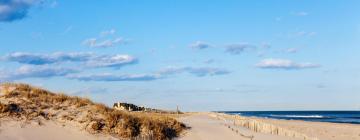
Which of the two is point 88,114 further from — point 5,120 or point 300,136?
point 300,136

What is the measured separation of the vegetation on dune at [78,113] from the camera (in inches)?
892

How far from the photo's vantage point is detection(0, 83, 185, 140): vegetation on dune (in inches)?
892

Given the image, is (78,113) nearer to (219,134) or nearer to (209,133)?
(209,133)

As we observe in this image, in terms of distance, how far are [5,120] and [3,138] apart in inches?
55.8

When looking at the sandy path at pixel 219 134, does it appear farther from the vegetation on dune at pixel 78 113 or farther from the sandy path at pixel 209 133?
the vegetation on dune at pixel 78 113

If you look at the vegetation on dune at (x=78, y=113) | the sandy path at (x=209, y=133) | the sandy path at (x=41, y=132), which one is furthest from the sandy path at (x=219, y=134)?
the sandy path at (x=41, y=132)

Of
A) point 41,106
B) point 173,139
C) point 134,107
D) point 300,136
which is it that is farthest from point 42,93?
point 134,107

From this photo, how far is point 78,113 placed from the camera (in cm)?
2359

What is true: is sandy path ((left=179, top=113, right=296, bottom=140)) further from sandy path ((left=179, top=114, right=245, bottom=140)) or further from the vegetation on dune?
the vegetation on dune

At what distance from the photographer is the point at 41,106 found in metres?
23.6

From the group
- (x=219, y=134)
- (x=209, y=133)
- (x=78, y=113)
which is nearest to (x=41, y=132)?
(x=78, y=113)

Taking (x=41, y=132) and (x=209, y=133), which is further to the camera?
(x=209, y=133)

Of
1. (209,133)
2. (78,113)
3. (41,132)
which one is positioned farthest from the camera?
(209,133)

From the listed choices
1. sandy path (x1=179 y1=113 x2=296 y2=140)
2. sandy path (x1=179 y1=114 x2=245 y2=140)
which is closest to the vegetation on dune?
sandy path (x1=179 y1=114 x2=245 y2=140)
